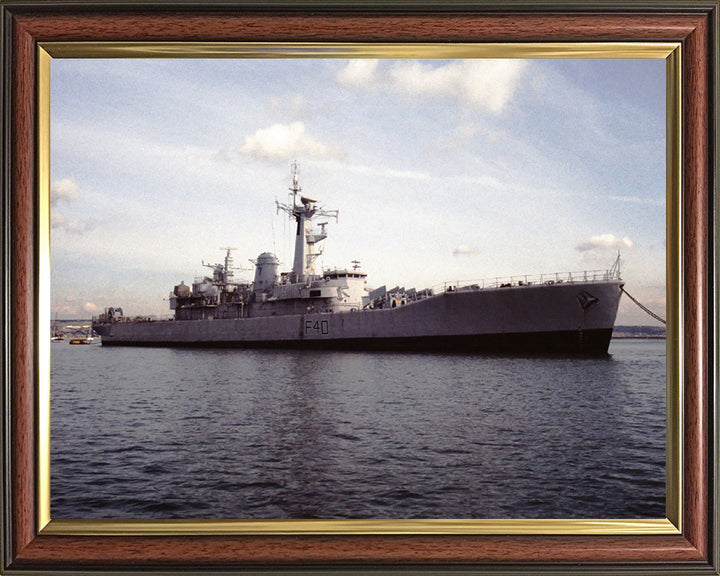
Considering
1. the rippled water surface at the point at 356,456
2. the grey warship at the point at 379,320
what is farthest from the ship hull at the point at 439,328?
the rippled water surface at the point at 356,456

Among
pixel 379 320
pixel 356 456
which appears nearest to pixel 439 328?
pixel 379 320

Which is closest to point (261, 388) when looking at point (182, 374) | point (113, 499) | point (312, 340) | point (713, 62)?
point (182, 374)

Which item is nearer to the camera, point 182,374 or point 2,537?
A: point 2,537

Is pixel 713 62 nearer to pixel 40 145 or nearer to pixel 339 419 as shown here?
pixel 40 145

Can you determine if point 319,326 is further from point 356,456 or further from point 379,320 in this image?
point 356,456

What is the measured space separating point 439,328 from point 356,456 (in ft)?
49.5

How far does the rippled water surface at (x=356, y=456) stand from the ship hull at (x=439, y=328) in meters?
5.53

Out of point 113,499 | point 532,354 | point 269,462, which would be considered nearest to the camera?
point 113,499

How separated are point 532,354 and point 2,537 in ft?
48.4

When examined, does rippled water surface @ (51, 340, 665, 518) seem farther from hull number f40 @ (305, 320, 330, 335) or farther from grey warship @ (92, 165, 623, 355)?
hull number f40 @ (305, 320, 330, 335)

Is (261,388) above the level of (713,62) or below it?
below

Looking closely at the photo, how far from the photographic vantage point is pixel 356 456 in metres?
3.71

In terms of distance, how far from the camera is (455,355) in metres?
16.9

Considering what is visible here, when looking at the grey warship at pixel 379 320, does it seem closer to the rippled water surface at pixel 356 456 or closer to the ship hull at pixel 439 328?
the ship hull at pixel 439 328
